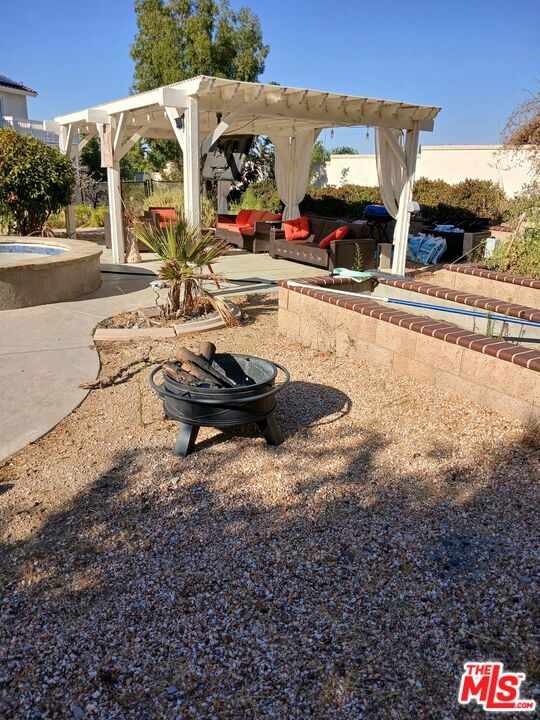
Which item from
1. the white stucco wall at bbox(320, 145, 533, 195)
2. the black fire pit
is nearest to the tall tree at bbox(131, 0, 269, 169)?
the white stucco wall at bbox(320, 145, 533, 195)

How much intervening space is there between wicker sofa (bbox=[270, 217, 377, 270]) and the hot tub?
396 centimetres

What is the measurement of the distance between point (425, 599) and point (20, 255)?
8.73m

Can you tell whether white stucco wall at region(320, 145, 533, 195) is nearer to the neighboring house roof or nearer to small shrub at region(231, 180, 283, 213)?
small shrub at region(231, 180, 283, 213)

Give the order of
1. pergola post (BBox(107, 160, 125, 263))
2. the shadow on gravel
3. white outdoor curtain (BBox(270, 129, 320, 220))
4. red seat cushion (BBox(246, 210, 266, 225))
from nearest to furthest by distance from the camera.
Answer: the shadow on gravel → pergola post (BBox(107, 160, 125, 263)) → red seat cushion (BBox(246, 210, 266, 225)) → white outdoor curtain (BBox(270, 129, 320, 220))

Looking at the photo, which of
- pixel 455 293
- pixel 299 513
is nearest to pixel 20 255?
pixel 455 293

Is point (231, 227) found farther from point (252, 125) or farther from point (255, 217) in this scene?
point (252, 125)

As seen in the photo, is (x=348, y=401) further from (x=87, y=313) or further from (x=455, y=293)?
(x=87, y=313)

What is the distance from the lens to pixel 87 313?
6.93 meters

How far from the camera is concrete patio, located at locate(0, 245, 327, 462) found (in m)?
4.05

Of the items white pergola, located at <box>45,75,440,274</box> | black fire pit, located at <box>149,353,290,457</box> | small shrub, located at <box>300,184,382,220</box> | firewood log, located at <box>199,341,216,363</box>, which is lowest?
black fire pit, located at <box>149,353,290,457</box>

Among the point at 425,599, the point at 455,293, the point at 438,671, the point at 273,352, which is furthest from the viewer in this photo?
the point at 455,293

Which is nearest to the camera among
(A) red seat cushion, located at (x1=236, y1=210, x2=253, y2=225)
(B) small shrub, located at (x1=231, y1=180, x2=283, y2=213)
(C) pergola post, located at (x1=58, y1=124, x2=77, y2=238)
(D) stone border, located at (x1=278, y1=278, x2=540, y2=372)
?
(D) stone border, located at (x1=278, y1=278, x2=540, y2=372)

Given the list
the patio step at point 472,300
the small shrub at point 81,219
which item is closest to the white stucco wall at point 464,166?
the patio step at point 472,300

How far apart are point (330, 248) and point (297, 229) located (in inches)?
74.3
